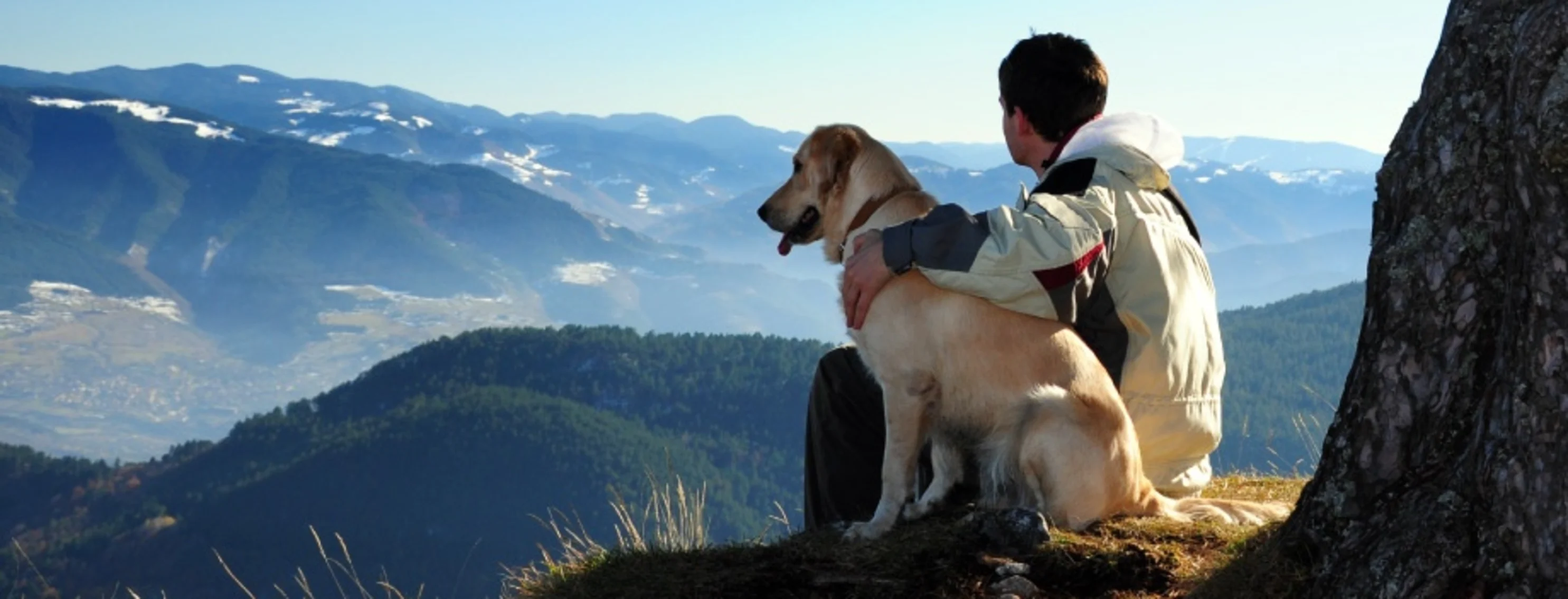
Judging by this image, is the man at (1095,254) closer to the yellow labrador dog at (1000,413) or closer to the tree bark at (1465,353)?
the yellow labrador dog at (1000,413)

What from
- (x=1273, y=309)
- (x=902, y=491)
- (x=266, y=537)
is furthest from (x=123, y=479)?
(x=902, y=491)

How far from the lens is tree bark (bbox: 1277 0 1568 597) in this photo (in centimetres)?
341

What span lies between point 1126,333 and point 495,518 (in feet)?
526

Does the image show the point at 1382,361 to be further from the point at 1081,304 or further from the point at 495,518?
the point at 495,518

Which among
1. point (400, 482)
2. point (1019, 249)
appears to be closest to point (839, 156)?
point (1019, 249)

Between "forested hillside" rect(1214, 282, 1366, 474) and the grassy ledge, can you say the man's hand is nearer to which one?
the grassy ledge

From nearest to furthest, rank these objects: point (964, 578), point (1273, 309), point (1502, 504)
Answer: point (1502, 504) → point (964, 578) → point (1273, 309)

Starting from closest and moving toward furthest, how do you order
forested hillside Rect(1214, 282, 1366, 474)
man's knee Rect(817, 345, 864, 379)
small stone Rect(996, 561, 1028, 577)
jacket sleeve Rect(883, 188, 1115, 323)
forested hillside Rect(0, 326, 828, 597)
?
1. small stone Rect(996, 561, 1028, 577)
2. jacket sleeve Rect(883, 188, 1115, 323)
3. man's knee Rect(817, 345, 864, 379)
4. forested hillside Rect(1214, 282, 1366, 474)
5. forested hillside Rect(0, 326, 828, 597)

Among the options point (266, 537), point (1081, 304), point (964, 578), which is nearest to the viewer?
point (964, 578)

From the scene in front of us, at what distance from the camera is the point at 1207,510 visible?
231 inches

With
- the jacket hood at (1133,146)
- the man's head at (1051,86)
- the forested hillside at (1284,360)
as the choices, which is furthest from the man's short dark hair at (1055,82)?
the forested hillside at (1284,360)

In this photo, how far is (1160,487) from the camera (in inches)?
252

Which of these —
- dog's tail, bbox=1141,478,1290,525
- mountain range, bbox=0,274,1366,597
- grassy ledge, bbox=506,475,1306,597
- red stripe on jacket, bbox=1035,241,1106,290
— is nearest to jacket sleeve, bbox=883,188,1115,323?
red stripe on jacket, bbox=1035,241,1106,290

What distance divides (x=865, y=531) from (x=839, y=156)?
1.86 metres
